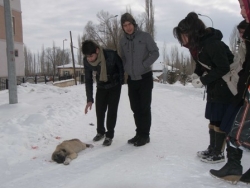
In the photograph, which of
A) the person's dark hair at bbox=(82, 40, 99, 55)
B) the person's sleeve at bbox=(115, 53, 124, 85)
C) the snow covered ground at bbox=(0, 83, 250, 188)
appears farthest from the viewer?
the person's sleeve at bbox=(115, 53, 124, 85)

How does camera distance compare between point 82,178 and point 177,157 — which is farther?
point 177,157

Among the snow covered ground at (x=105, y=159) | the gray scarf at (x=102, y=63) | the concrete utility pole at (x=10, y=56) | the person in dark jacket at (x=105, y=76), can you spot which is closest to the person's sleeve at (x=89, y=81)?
the person in dark jacket at (x=105, y=76)

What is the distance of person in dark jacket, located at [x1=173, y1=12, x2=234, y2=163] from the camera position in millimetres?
2857

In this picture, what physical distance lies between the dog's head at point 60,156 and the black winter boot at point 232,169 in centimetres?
181

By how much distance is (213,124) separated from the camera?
10.3ft

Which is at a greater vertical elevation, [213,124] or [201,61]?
[201,61]

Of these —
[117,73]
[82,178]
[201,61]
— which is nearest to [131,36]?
[117,73]

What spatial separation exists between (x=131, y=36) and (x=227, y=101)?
5.58 ft

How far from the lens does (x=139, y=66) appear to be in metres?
3.85

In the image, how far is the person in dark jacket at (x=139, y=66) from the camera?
3.84 m

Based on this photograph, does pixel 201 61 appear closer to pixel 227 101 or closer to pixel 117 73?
pixel 227 101

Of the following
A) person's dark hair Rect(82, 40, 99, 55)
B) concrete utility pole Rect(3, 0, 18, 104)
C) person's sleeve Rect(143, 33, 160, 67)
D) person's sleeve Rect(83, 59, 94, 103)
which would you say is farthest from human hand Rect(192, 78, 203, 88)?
concrete utility pole Rect(3, 0, 18, 104)

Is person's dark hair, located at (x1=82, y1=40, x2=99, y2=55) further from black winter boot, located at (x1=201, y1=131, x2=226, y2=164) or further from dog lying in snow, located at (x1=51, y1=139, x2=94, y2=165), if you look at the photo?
black winter boot, located at (x1=201, y1=131, x2=226, y2=164)

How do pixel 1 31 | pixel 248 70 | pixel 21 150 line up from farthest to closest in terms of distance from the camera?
pixel 1 31 → pixel 21 150 → pixel 248 70
